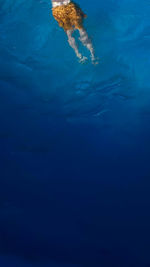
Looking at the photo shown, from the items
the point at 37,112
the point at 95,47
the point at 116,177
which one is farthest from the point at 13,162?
the point at 95,47

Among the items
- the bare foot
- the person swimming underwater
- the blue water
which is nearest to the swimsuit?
the person swimming underwater

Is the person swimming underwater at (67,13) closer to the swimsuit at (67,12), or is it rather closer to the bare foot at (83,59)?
the swimsuit at (67,12)

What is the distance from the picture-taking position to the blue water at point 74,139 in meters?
3.84

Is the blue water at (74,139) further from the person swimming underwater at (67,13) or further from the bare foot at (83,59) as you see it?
the person swimming underwater at (67,13)

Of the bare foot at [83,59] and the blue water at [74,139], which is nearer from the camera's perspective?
the blue water at [74,139]

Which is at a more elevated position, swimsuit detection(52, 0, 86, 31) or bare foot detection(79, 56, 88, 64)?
bare foot detection(79, 56, 88, 64)

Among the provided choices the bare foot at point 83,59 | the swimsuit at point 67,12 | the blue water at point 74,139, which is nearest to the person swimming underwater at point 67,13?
the swimsuit at point 67,12

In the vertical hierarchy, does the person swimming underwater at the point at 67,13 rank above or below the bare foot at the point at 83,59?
below

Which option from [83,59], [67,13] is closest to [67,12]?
[67,13]

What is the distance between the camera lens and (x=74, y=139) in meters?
5.10

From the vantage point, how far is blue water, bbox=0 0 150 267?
151 inches

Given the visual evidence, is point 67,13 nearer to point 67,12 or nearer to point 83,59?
point 67,12

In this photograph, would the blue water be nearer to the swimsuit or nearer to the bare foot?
the bare foot

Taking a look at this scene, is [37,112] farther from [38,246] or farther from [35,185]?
[38,246]
